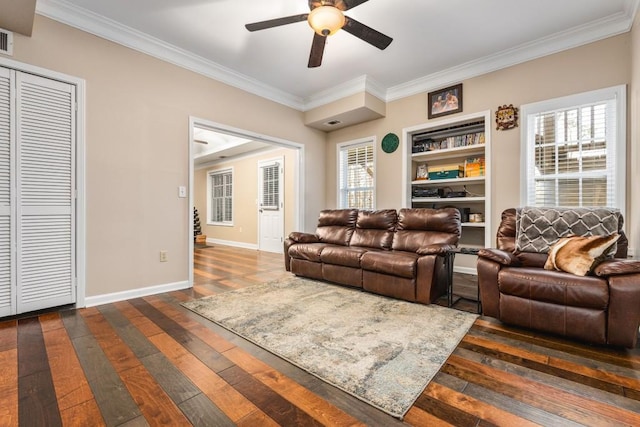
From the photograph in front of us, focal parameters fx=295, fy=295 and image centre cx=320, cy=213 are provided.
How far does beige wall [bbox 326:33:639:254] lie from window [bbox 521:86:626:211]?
0.10 meters

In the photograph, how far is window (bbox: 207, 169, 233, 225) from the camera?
8305 mm

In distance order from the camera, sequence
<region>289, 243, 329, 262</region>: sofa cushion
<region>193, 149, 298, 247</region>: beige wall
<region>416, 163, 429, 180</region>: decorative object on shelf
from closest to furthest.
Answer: <region>289, 243, 329, 262</region>: sofa cushion, <region>416, 163, 429, 180</region>: decorative object on shelf, <region>193, 149, 298, 247</region>: beige wall

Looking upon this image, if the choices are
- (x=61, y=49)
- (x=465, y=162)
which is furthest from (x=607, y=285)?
(x=61, y=49)

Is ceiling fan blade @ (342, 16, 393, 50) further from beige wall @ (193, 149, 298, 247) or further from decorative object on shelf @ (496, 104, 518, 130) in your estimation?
beige wall @ (193, 149, 298, 247)

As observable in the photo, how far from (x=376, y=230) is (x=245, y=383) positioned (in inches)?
109

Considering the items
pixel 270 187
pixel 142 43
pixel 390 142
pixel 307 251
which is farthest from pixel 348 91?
pixel 270 187

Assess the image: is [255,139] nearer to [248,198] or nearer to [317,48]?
[317,48]

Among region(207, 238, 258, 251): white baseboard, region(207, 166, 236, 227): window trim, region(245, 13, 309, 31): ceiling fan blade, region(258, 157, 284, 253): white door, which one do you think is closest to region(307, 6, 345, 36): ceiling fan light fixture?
region(245, 13, 309, 31): ceiling fan blade

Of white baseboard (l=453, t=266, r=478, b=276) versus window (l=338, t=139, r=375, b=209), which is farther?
window (l=338, t=139, r=375, b=209)

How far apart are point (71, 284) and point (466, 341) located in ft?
11.5

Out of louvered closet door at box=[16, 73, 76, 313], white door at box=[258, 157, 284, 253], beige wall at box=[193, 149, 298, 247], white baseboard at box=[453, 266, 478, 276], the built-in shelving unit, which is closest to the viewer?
louvered closet door at box=[16, 73, 76, 313]

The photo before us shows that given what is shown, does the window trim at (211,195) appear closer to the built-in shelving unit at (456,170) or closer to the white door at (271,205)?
the white door at (271,205)

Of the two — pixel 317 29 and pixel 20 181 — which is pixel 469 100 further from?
pixel 20 181

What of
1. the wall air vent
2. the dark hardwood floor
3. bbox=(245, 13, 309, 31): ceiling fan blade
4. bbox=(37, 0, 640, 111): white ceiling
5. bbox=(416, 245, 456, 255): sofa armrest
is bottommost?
the dark hardwood floor
